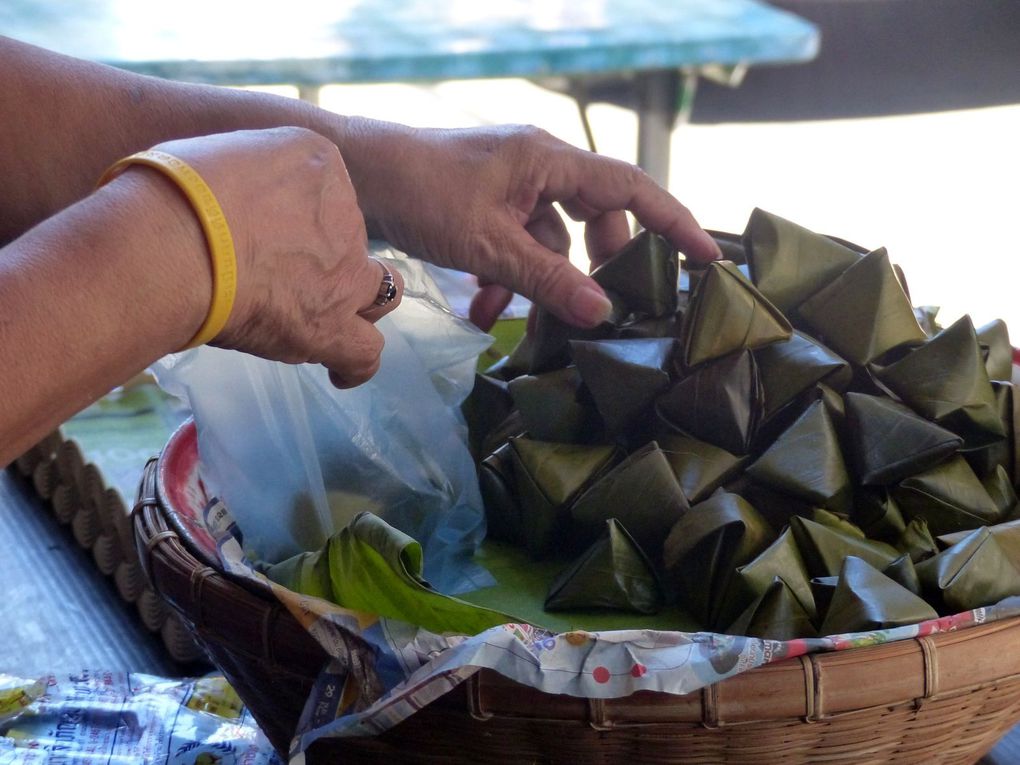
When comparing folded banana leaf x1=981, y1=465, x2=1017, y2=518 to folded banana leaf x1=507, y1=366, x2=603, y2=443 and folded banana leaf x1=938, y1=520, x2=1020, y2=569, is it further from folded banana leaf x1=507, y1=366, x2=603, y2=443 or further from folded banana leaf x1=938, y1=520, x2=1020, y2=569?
folded banana leaf x1=507, y1=366, x2=603, y2=443

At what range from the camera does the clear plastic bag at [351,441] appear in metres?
0.67

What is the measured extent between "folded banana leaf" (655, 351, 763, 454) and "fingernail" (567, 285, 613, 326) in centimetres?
7

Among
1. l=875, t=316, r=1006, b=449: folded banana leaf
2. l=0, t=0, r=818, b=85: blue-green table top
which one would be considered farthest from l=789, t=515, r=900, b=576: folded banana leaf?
l=0, t=0, r=818, b=85: blue-green table top

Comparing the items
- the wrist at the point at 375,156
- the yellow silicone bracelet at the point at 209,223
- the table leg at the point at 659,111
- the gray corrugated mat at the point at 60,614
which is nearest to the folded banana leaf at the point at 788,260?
the wrist at the point at 375,156

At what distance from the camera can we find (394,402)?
0.73 m

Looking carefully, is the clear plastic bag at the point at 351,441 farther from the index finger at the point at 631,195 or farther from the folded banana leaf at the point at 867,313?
the folded banana leaf at the point at 867,313

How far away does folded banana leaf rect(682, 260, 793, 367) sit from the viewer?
64 cm

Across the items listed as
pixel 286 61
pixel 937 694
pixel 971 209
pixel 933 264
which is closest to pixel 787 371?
pixel 937 694

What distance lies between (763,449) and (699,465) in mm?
56

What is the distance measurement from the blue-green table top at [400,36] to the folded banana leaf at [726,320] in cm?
83

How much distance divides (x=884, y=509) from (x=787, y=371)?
10cm

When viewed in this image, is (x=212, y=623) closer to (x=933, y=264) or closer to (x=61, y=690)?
(x=61, y=690)

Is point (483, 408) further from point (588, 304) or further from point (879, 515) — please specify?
point (879, 515)

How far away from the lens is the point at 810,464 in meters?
0.60
